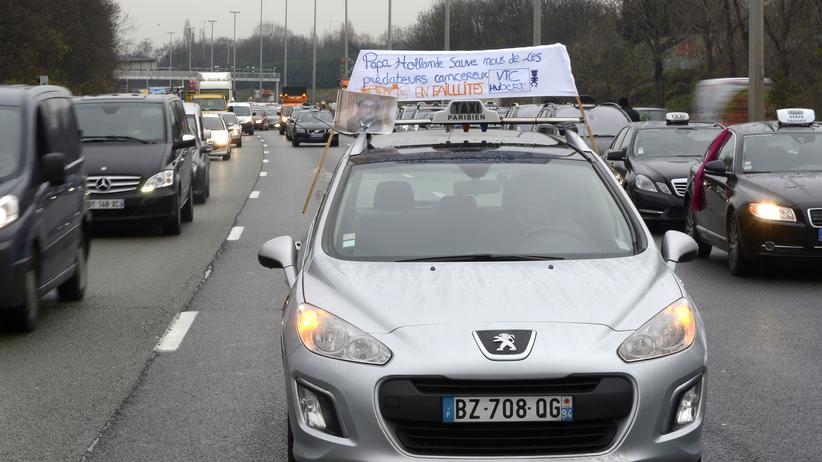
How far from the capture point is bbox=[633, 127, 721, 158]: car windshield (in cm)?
1856

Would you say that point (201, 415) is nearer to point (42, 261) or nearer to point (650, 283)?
point (650, 283)

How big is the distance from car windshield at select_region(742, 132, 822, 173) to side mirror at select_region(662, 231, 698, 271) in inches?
294

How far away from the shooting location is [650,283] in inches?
212

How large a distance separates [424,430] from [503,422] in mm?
278

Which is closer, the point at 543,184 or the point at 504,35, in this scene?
the point at 543,184

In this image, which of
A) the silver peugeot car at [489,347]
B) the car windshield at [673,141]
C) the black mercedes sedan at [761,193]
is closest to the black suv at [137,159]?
the car windshield at [673,141]

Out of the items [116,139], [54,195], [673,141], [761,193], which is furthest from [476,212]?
[673,141]

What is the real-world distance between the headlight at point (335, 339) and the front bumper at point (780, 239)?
790 centimetres

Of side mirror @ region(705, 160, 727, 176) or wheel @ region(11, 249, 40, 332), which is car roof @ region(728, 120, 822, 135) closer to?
side mirror @ region(705, 160, 727, 176)

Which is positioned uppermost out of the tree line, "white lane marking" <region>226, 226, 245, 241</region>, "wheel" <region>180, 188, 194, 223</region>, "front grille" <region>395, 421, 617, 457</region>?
the tree line

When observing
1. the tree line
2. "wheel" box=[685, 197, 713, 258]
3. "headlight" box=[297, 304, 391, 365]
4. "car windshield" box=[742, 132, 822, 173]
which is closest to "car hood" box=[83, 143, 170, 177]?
"wheel" box=[685, 197, 713, 258]

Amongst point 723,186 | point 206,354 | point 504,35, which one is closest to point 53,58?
point 504,35

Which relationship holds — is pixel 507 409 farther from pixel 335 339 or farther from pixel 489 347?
pixel 335 339

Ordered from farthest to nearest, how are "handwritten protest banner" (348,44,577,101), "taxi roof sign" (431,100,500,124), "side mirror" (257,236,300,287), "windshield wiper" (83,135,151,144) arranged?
"windshield wiper" (83,135,151,144)
"handwritten protest banner" (348,44,577,101)
"taxi roof sign" (431,100,500,124)
"side mirror" (257,236,300,287)
